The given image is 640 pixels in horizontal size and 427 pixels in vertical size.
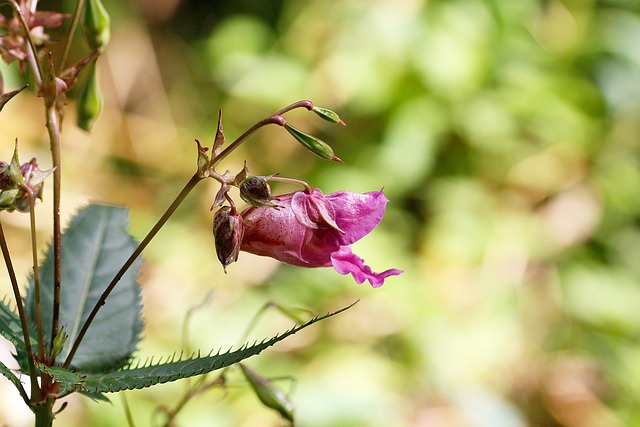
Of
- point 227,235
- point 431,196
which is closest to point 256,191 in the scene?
point 227,235

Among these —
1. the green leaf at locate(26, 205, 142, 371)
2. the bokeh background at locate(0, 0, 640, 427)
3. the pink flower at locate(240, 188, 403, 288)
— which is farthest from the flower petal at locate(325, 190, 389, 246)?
the bokeh background at locate(0, 0, 640, 427)

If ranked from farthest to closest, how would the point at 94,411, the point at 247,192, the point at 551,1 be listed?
the point at 551,1
the point at 94,411
the point at 247,192

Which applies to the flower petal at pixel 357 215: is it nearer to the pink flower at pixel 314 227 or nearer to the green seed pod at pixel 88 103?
the pink flower at pixel 314 227

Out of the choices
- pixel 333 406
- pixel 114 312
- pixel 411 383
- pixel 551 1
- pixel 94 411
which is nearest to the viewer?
pixel 114 312

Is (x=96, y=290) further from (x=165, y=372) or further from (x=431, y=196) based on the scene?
(x=431, y=196)

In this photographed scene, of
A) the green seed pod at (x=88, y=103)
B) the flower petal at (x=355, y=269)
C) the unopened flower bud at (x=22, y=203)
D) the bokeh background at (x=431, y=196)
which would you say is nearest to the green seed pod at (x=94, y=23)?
the green seed pod at (x=88, y=103)

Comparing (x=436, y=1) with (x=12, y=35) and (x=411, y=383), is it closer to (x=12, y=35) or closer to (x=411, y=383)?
(x=411, y=383)

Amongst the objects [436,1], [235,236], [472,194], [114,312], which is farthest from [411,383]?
[235,236]
